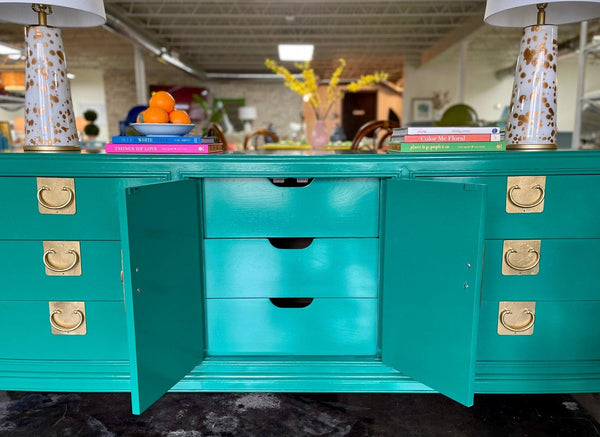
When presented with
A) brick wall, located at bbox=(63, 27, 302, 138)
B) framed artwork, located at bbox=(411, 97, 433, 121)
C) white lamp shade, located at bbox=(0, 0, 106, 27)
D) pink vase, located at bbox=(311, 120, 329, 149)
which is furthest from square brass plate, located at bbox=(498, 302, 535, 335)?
brick wall, located at bbox=(63, 27, 302, 138)

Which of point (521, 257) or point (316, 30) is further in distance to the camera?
point (316, 30)

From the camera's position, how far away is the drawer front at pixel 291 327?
1.22 metres

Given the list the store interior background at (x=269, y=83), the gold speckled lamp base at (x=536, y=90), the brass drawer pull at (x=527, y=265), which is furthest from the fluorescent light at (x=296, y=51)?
the brass drawer pull at (x=527, y=265)

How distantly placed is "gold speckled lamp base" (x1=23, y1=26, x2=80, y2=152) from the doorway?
13.4 meters

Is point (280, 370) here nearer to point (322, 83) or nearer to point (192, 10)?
point (192, 10)

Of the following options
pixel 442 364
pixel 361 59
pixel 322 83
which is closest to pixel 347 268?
pixel 442 364

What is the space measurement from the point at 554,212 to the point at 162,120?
1.19m

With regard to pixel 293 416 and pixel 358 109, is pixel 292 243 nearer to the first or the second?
pixel 293 416

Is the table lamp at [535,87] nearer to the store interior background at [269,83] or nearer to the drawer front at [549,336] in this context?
the drawer front at [549,336]

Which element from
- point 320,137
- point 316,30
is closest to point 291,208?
point 320,137

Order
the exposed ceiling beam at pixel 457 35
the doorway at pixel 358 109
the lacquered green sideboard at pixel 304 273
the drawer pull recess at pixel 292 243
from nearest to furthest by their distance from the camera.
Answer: the lacquered green sideboard at pixel 304 273, the drawer pull recess at pixel 292 243, the exposed ceiling beam at pixel 457 35, the doorway at pixel 358 109

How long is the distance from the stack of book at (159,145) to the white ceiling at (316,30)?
4837 mm

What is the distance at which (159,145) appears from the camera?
1177 mm

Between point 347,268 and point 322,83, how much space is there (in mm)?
12480
